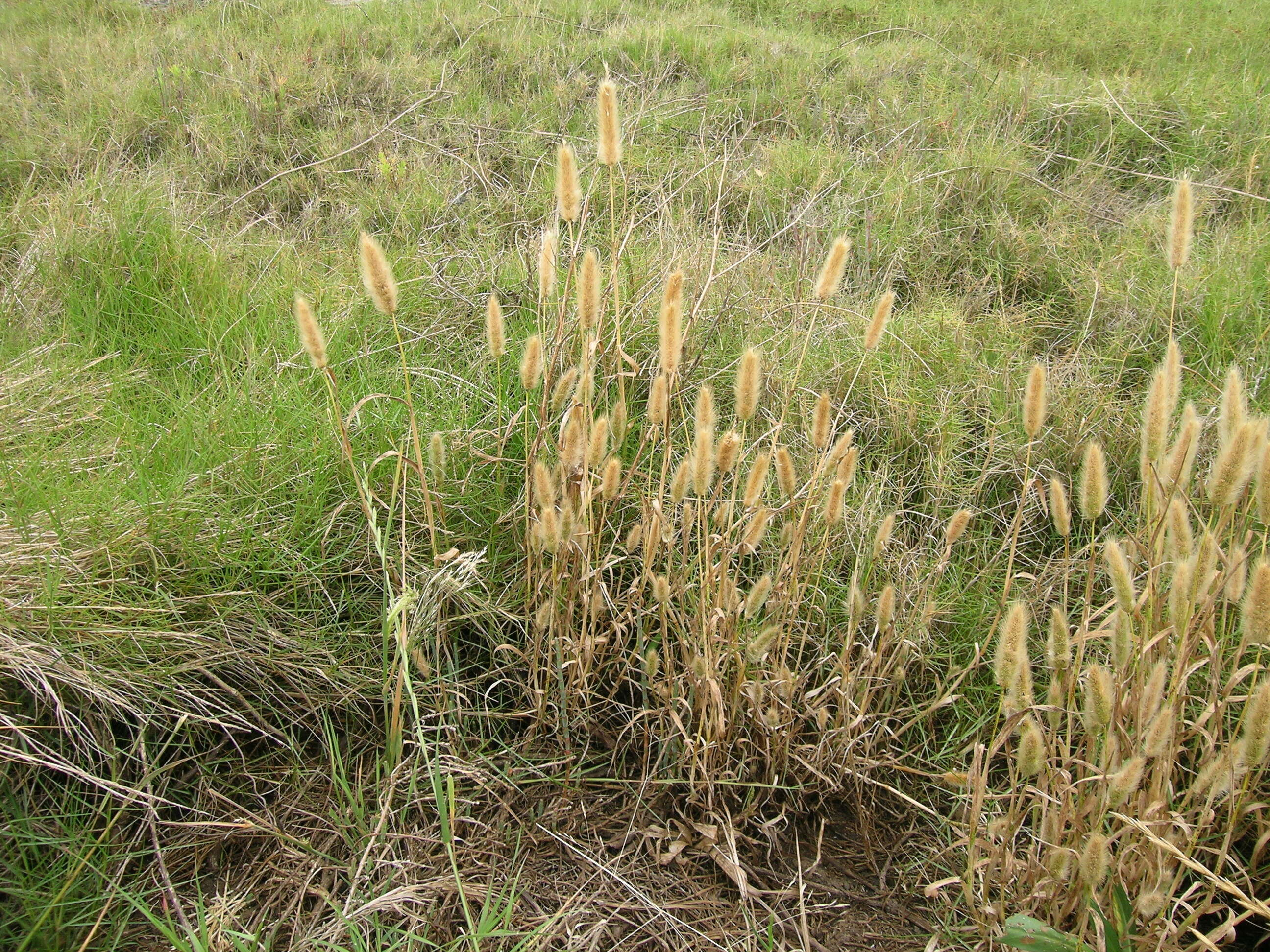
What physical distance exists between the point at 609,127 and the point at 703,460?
0.55m

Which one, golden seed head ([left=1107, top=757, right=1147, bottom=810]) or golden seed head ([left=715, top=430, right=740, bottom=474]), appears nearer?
golden seed head ([left=1107, top=757, right=1147, bottom=810])

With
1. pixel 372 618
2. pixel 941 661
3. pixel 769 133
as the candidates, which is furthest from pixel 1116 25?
pixel 372 618

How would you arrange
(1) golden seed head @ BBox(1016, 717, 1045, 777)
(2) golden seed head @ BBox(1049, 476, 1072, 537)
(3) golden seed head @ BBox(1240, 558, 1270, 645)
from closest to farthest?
(3) golden seed head @ BBox(1240, 558, 1270, 645)
(1) golden seed head @ BBox(1016, 717, 1045, 777)
(2) golden seed head @ BBox(1049, 476, 1072, 537)

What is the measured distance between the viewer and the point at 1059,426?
2211mm

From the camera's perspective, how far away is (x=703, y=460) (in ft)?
4.09

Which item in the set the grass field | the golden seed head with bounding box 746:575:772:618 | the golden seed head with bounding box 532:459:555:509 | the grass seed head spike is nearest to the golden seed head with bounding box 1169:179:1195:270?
the grass field

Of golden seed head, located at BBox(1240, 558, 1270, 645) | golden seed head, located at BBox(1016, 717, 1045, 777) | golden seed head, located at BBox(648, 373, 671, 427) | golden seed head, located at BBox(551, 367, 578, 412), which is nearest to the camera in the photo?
golden seed head, located at BBox(1240, 558, 1270, 645)

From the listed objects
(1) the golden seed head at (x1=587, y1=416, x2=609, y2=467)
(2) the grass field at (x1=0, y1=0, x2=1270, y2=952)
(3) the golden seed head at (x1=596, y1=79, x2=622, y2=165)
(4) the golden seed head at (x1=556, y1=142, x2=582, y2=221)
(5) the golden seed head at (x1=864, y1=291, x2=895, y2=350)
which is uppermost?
(3) the golden seed head at (x1=596, y1=79, x2=622, y2=165)

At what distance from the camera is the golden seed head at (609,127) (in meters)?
1.34

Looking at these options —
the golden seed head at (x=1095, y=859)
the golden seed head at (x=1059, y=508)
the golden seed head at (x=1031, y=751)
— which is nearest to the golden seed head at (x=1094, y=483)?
the golden seed head at (x=1059, y=508)

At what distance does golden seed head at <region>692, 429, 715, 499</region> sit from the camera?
A: 123 centimetres

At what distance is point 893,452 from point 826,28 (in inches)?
152

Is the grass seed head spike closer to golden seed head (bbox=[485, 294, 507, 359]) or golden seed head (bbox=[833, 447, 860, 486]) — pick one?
golden seed head (bbox=[485, 294, 507, 359])

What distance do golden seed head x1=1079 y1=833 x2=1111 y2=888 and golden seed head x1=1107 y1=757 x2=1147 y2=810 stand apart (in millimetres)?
51
